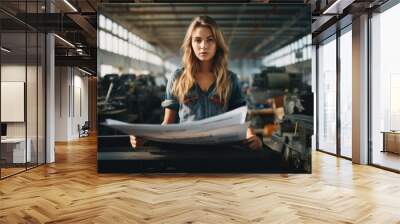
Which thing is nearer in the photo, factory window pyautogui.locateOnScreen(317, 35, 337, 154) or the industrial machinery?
the industrial machinery

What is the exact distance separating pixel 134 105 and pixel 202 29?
179 centimetres

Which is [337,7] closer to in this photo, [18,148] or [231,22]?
[231,22]

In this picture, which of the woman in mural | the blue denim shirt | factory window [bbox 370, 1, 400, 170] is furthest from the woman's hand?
factory window [bbox 370, 1, 400, 170]

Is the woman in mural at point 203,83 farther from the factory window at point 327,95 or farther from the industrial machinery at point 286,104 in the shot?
the factory window at point 327,95

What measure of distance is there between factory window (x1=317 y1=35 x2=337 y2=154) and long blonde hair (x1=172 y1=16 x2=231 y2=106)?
4.45 meters

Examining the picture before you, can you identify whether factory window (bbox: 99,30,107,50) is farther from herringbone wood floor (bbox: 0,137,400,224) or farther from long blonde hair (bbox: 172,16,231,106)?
herringbone wood floor (bbox: 0,137,400,224)

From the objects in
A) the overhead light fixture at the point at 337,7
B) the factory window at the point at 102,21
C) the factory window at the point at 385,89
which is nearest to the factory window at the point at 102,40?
the factory window at the point at 102,21

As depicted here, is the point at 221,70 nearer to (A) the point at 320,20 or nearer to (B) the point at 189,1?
(B) the point at 189,1

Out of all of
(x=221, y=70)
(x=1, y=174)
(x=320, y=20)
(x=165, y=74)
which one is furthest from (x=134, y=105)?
(x=320, y=20)

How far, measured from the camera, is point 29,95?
7.35 metres

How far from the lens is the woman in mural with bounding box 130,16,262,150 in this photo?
641cm

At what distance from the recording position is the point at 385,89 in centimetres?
729

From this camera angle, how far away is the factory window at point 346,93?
8.63 meters

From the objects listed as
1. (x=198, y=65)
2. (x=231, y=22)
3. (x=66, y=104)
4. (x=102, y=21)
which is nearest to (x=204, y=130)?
(x=198, y=65)
